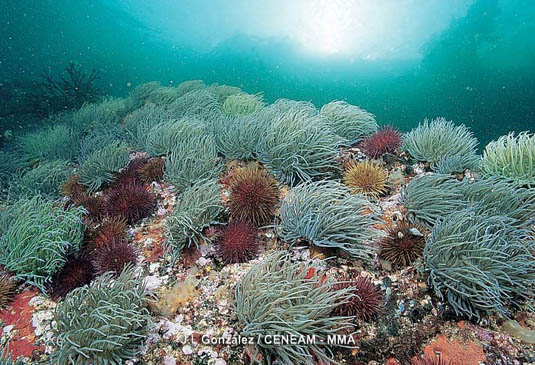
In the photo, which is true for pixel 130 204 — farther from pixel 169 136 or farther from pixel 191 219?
pixel 169 136

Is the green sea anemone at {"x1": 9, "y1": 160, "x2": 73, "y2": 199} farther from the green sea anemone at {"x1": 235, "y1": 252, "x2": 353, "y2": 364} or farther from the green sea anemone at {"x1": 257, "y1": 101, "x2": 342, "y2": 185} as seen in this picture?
the green sea anemone at {"x1": 235, "y1": 252, "x2": 353, "y2": 364}

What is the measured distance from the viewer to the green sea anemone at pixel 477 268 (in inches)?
114

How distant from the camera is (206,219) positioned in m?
3.77

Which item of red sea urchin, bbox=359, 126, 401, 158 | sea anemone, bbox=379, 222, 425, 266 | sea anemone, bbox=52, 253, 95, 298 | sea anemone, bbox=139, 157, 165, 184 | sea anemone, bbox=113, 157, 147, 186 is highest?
red sea urchin, bbox=359, 126, 401, 158

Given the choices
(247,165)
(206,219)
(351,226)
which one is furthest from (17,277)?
(351,226)

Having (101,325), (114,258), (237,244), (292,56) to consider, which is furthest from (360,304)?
(292,56)

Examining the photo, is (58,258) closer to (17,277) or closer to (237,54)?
(17,277)

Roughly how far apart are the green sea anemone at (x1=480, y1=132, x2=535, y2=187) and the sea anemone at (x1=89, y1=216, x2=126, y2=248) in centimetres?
566

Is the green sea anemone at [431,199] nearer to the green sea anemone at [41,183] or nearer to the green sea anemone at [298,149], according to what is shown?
the green sea anemone at [298,149]

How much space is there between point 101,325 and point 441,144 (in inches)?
226

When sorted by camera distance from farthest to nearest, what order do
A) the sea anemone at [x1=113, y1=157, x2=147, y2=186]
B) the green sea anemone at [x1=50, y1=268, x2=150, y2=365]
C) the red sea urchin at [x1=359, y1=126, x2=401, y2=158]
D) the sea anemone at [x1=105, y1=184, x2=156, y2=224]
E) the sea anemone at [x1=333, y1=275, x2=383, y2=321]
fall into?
1. the red sea urchin at [x1=359, y1=126, x2=401, y2=158]
2. the sea anemone at [x1=113, y1=157, x2=147, y2=186]
3. the sea anemone at [x1=105, y1=184, x2=156, y2=224]
4. the sea anemone at [x1=333, y1=275, x2=383, y2=321]
5. the green sea anemone at [x1=50, y1=268, x2=150, y2=365]

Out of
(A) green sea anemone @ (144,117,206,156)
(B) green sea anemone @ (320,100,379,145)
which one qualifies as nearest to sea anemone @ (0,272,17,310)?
(A) green sea anemone @ (144,117,206,156)

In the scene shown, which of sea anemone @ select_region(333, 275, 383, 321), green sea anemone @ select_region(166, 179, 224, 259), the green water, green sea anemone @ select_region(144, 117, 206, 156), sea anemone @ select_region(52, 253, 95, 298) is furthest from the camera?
the green water

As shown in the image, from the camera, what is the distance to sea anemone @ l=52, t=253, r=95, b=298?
330 cm
